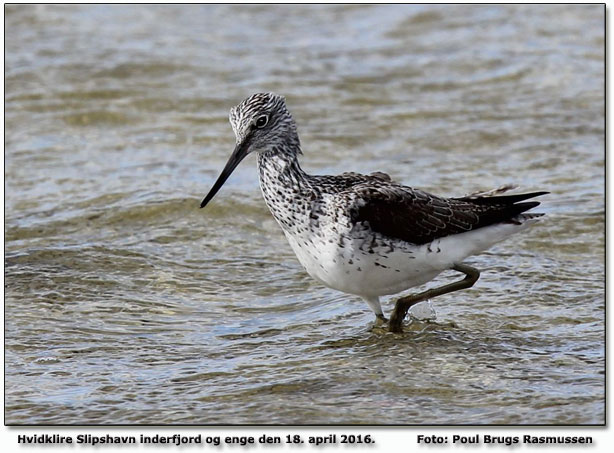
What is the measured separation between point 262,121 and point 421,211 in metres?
1.28

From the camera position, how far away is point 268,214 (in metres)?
10.9

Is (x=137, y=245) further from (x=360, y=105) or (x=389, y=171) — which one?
(x=360, y=105)

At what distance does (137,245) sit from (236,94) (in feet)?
15.8

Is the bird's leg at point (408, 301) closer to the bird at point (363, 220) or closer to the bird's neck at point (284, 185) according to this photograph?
the bird at point (363, 220)

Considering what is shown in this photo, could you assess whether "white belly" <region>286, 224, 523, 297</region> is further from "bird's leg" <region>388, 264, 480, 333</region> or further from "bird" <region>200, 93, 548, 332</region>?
"bird's leg" <region>388, 264, 480, 333</region>

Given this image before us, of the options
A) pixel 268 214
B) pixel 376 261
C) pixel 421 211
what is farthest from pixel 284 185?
pixel 268 214

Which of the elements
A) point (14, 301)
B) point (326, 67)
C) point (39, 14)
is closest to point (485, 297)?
point (14, 301)

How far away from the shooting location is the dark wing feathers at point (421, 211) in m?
7.34

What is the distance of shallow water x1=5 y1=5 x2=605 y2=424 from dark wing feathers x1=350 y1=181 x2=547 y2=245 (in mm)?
820

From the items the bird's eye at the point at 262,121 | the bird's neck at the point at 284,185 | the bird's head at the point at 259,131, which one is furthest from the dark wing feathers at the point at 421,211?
the bird's eye at the point at 262,121

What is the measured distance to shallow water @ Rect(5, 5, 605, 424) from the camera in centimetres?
694

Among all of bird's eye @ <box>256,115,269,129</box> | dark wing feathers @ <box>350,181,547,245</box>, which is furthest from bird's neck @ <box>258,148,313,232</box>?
dark wing feathers @ <box>350,181,547,245</box>

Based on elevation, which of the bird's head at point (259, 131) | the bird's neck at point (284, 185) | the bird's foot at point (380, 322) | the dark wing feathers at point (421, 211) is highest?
the bird's head at point (259, 131)

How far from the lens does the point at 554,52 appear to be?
51.1 feet
